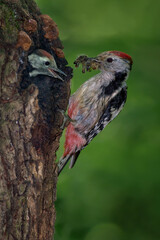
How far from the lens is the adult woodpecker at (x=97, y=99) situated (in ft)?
8.82

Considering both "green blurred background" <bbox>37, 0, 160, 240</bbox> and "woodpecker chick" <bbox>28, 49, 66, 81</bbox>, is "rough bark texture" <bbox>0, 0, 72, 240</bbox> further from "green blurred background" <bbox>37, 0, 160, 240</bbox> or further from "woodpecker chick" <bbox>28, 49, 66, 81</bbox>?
"green blurred background" <bbox>37, 0, 160, 240</bbox>

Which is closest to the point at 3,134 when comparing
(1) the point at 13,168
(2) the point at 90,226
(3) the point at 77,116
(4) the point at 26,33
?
(1) the point at 13,168

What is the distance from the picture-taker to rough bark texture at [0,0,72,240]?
64.1 inches

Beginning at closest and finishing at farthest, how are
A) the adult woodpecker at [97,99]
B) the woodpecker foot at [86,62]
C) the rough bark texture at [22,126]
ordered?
1. the rough bark texture at [22,126]
2. the woodpecker foot at [86,62]
3. the adult woodpecker at [97,99]

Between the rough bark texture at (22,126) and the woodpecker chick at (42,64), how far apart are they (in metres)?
0.03

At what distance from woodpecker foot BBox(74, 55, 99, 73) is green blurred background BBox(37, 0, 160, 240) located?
12.4 inches

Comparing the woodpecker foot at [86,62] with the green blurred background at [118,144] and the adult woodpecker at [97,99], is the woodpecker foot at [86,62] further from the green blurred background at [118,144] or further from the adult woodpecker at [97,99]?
the green blurred background at [118,144]

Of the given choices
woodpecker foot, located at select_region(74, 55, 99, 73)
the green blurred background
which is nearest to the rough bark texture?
woodpecker foot, located at select_region(74, 55, 99, 73)

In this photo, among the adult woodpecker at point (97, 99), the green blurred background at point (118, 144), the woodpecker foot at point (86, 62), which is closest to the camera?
the woodpecker foot at point (86, 62)

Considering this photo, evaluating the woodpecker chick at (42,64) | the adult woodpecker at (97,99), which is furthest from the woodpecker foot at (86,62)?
the woodpecker chick at (42,64)

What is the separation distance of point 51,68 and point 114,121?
1.43 m

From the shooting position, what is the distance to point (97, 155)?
3.13 meters

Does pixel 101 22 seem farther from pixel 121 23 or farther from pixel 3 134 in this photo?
pixel 3 134

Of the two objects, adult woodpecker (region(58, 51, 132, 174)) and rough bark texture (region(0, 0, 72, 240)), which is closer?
rough bark texture (region(0, 0, 72, 240))
